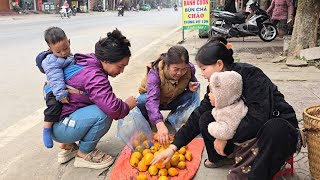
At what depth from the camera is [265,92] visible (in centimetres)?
220

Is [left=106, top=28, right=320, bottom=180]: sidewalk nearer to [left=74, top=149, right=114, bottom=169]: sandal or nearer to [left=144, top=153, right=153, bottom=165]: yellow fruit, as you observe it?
[left=74, top=149, right=114, bottom=169]: sandal

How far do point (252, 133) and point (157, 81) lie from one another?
1200 mm

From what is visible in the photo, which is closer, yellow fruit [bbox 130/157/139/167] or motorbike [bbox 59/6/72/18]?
yellow fruit [bbox 130/157/139/167]

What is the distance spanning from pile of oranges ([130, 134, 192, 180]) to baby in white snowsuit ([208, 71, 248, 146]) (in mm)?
537

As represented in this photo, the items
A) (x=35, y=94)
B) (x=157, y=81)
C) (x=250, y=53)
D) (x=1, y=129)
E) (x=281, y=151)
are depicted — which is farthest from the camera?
(x=250, y=53)

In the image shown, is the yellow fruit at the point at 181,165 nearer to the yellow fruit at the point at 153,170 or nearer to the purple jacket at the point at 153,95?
the yellow fruit at the point at 153,170

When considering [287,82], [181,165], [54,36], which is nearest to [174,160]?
[181,165]

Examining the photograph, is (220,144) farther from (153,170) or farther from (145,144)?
(145,144)

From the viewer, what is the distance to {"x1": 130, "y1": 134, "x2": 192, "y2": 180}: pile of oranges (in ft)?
8.43

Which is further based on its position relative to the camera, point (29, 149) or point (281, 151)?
point (29, 149)

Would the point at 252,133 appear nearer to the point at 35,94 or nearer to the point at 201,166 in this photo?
the point at 201,166

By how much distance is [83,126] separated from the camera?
2686mm

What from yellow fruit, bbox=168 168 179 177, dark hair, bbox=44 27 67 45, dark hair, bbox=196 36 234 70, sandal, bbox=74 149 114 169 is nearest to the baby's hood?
dark hair, bbox=44 27 67 45

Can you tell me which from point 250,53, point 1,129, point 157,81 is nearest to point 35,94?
point 1,129
